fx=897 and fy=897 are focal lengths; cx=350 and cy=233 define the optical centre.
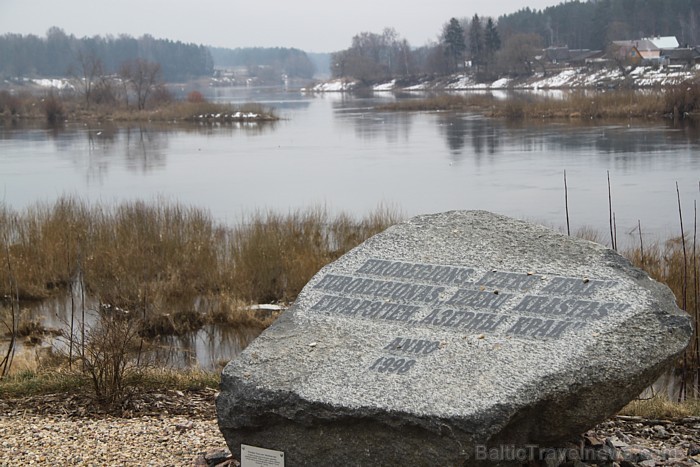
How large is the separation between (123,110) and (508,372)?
6277 cm

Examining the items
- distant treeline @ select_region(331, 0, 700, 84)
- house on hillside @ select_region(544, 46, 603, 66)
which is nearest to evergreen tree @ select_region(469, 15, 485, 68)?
distant treeline @ select_region(331, 0, 700, 84)

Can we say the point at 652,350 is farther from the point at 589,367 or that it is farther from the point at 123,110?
the point at 123,110

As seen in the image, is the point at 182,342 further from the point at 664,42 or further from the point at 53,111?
the point at 664,42

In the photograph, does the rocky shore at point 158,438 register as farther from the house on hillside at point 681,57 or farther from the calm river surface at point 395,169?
the house on hillside at point 681,57

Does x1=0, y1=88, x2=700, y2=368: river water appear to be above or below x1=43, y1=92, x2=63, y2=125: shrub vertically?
below

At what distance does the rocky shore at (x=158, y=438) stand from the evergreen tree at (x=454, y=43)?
119 metres

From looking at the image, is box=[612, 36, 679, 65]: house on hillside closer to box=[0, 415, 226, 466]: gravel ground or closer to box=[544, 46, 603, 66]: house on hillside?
box=[544, 46, 603, 66]: house on hillside

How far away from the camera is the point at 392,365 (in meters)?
4.98

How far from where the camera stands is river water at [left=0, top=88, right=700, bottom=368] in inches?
721

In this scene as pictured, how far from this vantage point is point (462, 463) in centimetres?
461

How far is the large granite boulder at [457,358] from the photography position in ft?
15.2

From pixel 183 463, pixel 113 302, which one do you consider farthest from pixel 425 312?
pixel 113 302

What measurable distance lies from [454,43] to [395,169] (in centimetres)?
9927

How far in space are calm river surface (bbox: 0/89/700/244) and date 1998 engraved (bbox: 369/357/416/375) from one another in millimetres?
10580
